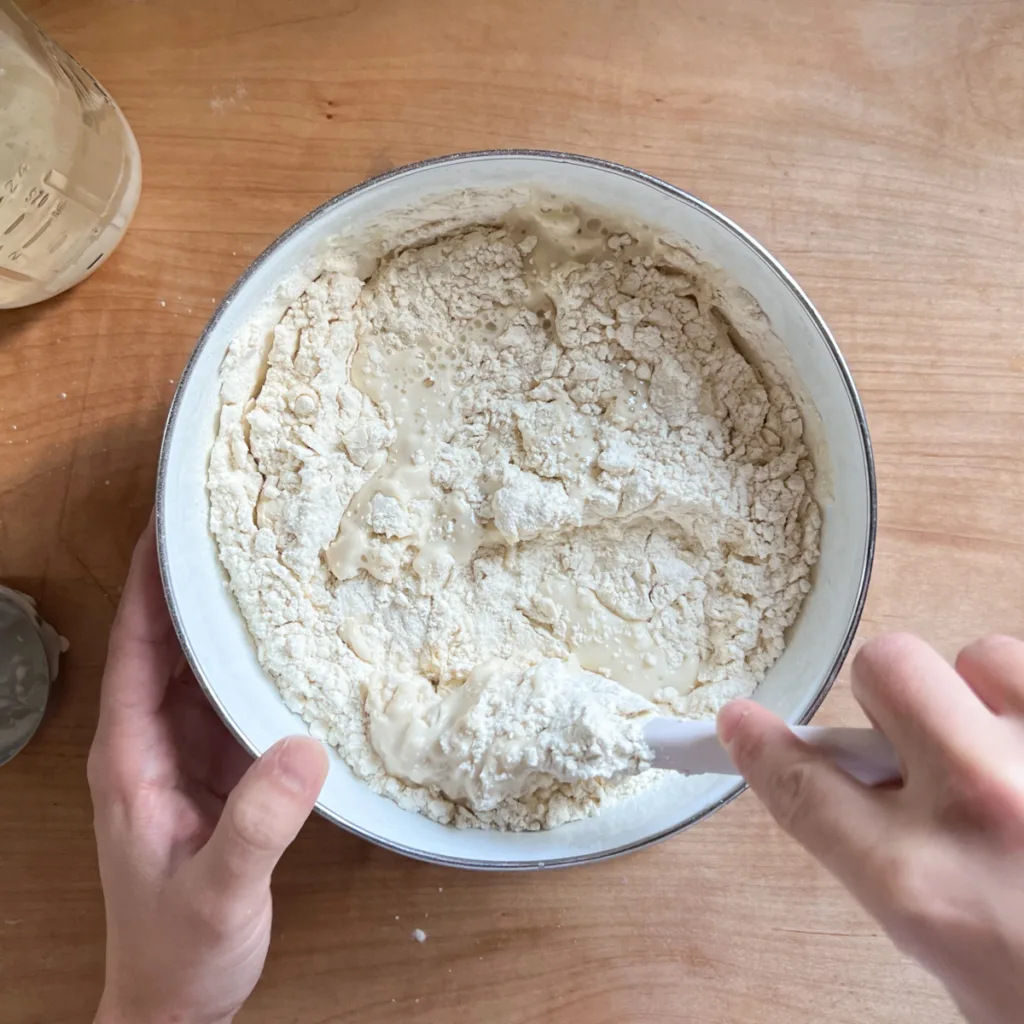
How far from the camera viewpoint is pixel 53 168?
0.61 meters

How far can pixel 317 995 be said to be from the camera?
0.68 m

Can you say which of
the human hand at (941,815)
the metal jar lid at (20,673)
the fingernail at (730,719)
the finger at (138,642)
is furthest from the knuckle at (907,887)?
the metal jar lid at (20,673)

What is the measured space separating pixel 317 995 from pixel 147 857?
188mm

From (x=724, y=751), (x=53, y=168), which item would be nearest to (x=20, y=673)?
(x=53, y=168)

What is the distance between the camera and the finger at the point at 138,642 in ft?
2.09

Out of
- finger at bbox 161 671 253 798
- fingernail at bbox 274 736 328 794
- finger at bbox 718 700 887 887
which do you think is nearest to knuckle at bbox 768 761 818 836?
finger at bbox 718 700 887 887

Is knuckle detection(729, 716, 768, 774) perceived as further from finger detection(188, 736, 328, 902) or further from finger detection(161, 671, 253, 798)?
finger detection(161, 671, 253, 798)

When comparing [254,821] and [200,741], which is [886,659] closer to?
[254,821]

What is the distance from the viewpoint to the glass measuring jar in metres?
0.58

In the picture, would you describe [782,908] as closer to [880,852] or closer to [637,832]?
[637,832]

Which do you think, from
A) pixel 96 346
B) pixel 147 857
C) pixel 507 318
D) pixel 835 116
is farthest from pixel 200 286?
pixel 835 116

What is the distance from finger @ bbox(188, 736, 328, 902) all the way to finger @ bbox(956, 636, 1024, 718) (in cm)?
37

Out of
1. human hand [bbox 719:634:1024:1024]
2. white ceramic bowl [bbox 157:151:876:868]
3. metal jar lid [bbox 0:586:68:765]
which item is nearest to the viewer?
human hand [bbox 719:634:1024:1024]

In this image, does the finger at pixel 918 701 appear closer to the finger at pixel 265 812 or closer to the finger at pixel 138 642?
the finger at pixel 265 812
